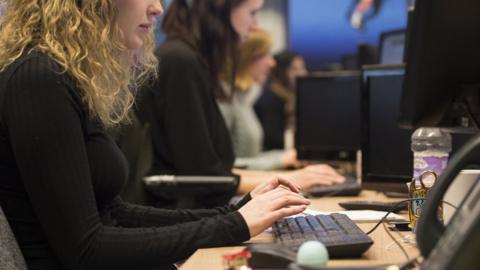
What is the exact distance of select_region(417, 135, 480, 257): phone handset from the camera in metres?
0.82

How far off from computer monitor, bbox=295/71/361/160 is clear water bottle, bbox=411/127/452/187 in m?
1.18

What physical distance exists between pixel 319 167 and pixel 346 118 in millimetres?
642

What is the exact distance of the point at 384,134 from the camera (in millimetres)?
2121

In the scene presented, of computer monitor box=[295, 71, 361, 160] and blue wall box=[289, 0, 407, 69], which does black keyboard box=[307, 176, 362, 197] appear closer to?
computer monitor box=[295, 71, 361, 160]

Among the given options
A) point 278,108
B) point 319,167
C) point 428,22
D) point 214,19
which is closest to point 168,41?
point 214,19

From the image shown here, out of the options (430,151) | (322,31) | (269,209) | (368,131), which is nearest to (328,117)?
(368,131)

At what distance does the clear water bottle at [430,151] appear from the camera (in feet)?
4.83

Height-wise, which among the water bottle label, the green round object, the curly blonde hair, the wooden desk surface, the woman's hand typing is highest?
the curly blonde hair

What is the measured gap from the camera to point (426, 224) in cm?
89

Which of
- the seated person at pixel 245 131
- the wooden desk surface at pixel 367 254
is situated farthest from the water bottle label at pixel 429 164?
the seated person at pixel 245 131

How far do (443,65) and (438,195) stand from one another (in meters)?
0.58

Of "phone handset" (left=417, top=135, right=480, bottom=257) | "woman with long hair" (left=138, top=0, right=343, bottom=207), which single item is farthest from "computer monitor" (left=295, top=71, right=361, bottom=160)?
"phone handset" (left=417, top=135, right=480, bottom=257)

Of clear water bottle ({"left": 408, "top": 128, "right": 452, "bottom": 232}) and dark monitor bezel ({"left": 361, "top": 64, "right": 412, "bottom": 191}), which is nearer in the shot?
clear water bottle ({"left": 408, "top": 128, "right": 452, "bottom": 232})

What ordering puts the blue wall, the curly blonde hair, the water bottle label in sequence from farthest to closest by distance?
the blue wall, the water bottle label, the curly blonde hair
